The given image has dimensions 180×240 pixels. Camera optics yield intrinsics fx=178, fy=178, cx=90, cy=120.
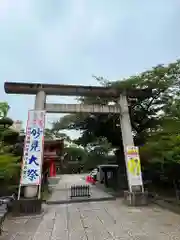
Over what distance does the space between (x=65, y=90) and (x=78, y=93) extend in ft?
2.56

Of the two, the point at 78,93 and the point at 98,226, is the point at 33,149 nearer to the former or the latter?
the point at 78,93

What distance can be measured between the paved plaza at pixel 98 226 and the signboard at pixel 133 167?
5.05ft

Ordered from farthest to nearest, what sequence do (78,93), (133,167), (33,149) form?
(78,93) < (133,167) < (33,149)

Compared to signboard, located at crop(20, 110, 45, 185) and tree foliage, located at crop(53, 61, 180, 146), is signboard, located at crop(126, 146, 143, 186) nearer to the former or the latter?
→ tree foliage, located at crop(53, 61, 180, 146)

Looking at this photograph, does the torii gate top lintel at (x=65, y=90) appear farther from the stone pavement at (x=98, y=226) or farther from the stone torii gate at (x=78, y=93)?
the stone pavement at (x=98, y=226)

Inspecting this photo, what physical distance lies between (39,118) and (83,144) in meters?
7.63

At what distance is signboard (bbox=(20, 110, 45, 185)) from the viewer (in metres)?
8.09

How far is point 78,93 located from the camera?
10.5 meters

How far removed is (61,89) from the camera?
10.4m

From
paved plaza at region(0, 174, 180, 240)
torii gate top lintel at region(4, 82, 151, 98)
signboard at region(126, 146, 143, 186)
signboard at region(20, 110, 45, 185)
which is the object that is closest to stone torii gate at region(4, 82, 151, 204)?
torii gate top lintel at region(4, 82, 151, 98)

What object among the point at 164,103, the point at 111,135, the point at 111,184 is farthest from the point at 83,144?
the point at 164,103

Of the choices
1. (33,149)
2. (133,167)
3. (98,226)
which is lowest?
(98,226)

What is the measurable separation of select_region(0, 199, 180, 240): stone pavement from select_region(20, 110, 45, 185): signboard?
64.9 inches

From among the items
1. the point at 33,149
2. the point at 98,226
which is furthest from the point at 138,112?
the point at 98,226
